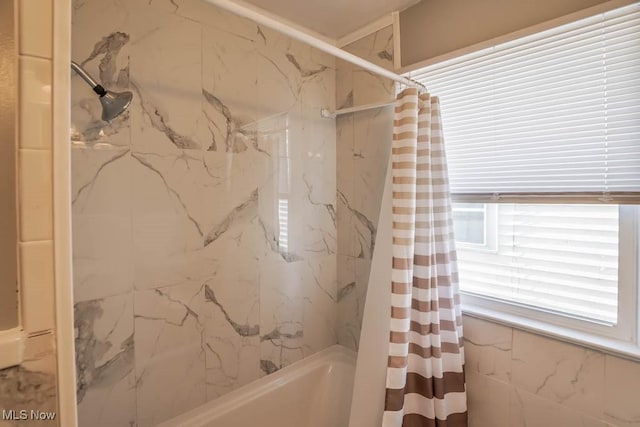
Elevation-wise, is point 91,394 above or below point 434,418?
above

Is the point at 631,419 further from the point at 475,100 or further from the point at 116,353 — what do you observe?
the point at 116,353

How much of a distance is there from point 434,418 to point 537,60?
1453mm

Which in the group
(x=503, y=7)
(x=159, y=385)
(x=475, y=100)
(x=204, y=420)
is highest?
(x=503, y=7)

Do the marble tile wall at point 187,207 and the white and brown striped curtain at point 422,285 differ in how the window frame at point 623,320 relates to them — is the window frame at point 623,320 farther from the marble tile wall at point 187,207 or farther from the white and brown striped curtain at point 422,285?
the marble tile wall at point 187,207

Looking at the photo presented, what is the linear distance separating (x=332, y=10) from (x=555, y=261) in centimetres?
155

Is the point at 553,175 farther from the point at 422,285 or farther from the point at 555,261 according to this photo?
the point at 422,285

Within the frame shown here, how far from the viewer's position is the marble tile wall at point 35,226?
449 mm

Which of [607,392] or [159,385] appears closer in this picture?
[607,392]

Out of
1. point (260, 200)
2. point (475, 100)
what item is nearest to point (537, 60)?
point (475, 100)

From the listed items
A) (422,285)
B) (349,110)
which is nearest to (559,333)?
(422,285)

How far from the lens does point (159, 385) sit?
51.2 inches

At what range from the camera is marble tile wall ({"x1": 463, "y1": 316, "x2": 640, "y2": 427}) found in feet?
3.39

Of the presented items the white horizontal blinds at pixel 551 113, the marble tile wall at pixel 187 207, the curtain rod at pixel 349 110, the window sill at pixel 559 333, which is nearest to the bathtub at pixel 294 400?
the marble tile wall at pixel 187 207

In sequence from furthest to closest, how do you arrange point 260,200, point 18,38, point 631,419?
point 260,200
point 631,419
point 18,38
